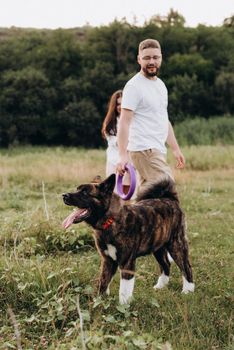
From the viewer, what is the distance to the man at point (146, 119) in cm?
502

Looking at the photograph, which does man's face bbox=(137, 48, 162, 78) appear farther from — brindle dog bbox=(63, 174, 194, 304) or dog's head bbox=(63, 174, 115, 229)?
dog's head bbox=(63, 174, 115, 229)

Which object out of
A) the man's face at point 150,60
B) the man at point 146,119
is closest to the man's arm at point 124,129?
the man at point 146,119

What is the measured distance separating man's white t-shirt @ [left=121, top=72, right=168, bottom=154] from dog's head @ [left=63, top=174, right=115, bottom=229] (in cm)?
113

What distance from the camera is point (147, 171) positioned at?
5234 mm

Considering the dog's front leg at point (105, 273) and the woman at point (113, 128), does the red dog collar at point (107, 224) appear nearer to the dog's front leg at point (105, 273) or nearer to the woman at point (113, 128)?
the dog's front leg at point (105, 273)

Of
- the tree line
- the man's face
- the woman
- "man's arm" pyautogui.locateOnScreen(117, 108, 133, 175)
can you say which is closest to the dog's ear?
"man's arm" pyautogui.locateOnScreen(117, 108, 133, 175)

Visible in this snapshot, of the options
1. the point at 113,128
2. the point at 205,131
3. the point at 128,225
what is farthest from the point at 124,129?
the point at 205,131

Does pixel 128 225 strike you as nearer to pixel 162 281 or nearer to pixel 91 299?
pixel 91 299

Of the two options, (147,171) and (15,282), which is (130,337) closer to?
(15,282)

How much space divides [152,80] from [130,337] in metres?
2.73

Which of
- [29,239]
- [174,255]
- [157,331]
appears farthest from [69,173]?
[157,331]

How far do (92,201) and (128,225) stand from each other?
14.5 inches

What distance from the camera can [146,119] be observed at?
203 inches

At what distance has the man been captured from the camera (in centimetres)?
502
